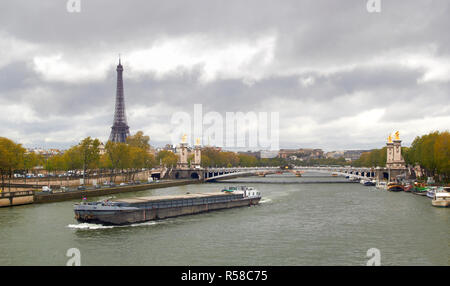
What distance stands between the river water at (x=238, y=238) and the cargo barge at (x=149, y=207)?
64cm

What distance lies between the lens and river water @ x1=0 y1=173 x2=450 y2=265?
1975 centimetres

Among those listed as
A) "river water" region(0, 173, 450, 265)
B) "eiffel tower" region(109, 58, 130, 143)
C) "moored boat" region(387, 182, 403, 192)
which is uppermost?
"eiffel tower" region(109, 58, 130, 143)

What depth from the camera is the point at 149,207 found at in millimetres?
Result: 30734

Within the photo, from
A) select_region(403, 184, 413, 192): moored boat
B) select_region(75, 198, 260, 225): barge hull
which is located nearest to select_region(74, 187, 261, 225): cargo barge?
select_region(75, 198, 260, 225): barge hull

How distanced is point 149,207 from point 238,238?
873cm

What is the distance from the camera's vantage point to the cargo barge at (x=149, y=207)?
27344mm

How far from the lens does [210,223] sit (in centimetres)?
2995

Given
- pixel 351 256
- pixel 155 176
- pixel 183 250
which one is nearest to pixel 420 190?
pixel 351 256

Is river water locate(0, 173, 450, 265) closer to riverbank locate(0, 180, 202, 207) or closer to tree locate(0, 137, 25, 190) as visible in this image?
riverbank locate(0, 180, 202, 207)

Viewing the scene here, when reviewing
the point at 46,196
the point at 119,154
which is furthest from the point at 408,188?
the point at 46,196

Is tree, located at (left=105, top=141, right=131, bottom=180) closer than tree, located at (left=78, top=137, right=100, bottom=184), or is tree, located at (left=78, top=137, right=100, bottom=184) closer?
tree, located at (left=78, top=137, right=100, bottom=184)

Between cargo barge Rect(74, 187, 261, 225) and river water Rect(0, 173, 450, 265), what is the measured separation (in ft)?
2.11

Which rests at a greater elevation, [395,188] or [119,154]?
[119,154]

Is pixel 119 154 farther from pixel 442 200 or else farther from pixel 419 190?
pixel 442 200
